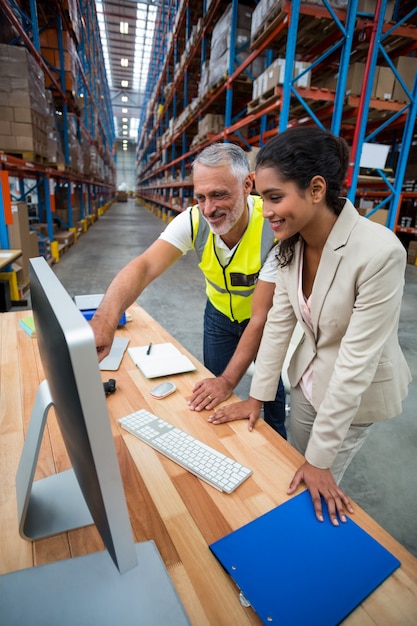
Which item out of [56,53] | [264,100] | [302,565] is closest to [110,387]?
[302,565]

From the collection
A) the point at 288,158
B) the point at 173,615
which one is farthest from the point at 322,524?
the point at 288,158

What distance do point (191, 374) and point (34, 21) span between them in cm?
616

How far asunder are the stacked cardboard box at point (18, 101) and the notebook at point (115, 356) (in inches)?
145

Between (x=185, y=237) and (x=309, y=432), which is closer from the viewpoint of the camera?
(x=309, y=432)

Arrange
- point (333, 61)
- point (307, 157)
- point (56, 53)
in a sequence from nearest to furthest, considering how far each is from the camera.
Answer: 1. point (307, 157)
2. point (333, 61)
3. point (56, 53)

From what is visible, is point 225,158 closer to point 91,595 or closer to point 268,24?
point 91,595

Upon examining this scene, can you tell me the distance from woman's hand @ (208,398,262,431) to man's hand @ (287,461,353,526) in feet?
0.79

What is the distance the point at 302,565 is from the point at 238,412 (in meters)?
0.51

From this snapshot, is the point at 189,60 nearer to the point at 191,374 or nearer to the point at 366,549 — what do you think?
the point at 191,374

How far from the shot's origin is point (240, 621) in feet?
1.98

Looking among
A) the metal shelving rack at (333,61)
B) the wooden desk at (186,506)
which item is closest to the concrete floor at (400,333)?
the wooden desk at (186,506)

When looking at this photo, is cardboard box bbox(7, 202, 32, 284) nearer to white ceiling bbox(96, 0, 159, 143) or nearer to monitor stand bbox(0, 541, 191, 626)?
monitor stand bbox(0, 541, 191, 626)

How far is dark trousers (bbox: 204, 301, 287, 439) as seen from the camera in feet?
5.98

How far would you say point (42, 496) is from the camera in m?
0.84
